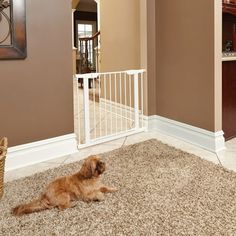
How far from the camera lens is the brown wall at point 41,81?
95.0 inches

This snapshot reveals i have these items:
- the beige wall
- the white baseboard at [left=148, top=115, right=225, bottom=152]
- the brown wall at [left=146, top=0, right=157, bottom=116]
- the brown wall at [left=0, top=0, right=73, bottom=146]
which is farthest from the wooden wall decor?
the white baseboard at [left=148, top=115, right=225, bottom=152]

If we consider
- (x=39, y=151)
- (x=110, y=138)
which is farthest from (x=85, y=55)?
(x=39, y=151)

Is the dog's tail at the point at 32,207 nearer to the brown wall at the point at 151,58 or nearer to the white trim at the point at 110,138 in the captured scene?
the white trim at the point at 110,138

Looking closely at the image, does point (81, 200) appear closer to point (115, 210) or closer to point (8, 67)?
point (115, 210)

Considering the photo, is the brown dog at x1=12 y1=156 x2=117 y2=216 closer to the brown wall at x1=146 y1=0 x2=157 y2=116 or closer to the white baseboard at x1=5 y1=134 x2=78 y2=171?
the white baseboard at x1=5 y1=134 x2=78 y2=171

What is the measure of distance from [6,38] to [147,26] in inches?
63.4

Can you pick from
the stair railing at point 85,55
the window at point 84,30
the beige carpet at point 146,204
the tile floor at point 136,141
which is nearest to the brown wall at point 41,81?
the tile floor at point 136,141

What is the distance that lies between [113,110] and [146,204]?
258 cm

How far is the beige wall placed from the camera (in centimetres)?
365

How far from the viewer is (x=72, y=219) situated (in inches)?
67.9

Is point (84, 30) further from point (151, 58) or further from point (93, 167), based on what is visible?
point (93, 167)

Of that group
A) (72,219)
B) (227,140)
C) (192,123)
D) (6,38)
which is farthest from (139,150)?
(6,38)

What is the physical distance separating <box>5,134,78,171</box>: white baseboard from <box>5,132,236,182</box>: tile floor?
5 cm

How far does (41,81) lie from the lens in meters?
2.55
